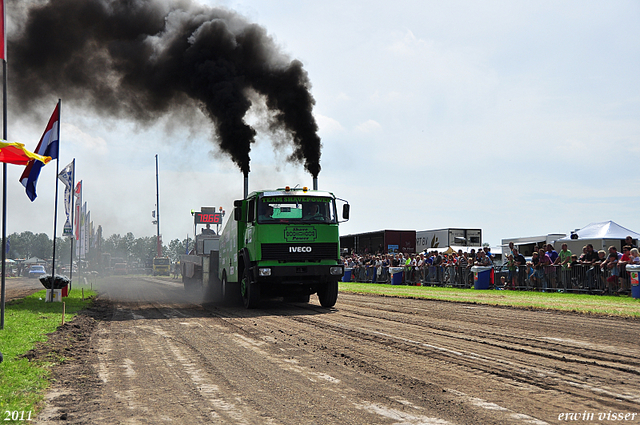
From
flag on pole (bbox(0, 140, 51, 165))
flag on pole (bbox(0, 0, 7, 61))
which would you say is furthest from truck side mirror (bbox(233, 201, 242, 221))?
flag on pole (bbox(0, 140, 51, 165))

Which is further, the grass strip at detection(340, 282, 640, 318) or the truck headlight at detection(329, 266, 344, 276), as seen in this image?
the truck headlight at detection(329, 266, 344, 276)

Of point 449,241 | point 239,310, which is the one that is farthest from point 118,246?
point 239,310

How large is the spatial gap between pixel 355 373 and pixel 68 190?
2050 cm

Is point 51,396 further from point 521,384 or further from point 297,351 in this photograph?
point 521,384

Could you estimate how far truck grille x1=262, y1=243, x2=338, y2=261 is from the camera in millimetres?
14211

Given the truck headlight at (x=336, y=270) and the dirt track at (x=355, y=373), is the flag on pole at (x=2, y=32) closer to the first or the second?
the dirt track at (x=355, y=373)

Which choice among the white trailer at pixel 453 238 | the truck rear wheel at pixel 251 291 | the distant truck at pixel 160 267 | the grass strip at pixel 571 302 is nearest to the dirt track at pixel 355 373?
the grass strip at pixel 571 302

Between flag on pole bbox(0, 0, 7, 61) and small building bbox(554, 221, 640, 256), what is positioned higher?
flag on pole bbox(0, 0, 7, 61)

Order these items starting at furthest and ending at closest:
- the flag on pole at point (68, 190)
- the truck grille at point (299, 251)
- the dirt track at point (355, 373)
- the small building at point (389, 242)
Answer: the small building at point (389, 242) < the flag on pole at point (68, 190) < the truck grille at point (299, 251) < the dirt track at point (355, 373)

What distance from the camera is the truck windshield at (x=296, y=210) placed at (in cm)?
1449

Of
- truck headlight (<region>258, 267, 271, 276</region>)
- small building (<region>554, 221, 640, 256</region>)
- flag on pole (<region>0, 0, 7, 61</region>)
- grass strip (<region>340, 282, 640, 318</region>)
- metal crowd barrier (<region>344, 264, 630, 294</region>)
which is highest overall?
flag on pole (<region>0, 0, 7, 61</region>)

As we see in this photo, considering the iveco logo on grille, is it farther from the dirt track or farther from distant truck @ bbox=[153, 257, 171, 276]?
distant truck @ bbox=[153, 257, 171, 276]

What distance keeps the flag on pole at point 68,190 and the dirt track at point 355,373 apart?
12.4 meters

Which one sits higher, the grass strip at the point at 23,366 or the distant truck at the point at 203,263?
the distant truck at the point at 203,263
